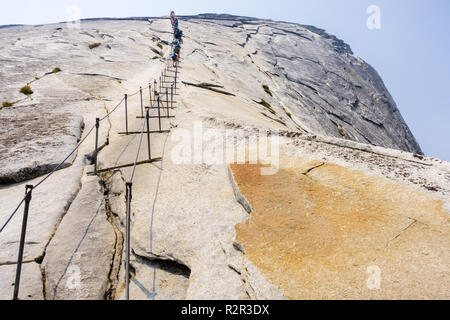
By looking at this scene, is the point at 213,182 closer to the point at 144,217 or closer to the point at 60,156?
the point at 144,217

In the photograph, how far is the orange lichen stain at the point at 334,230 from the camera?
3734mm

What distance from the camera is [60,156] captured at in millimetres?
8047

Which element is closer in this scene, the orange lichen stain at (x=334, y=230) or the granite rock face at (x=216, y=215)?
the orange lichen stain at (x=334, y=230)

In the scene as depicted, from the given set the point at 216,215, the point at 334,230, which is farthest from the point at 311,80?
the point at 334,230

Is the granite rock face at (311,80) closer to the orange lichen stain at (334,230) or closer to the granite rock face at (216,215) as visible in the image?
the granite rock face at (216,215)

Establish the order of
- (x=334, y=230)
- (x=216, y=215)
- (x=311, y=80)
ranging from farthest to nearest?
(x=311, y=80)
(x=216, y=215)
(x=334, y=230)

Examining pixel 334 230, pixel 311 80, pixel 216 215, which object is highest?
pixel 311 80

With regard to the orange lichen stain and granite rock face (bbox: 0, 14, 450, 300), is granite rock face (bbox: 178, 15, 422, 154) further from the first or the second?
the orange lichen stain

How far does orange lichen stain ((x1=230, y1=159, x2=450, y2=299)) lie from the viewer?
12.3 ft

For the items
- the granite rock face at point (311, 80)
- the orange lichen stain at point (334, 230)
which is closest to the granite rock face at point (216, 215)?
the orange lichen stain at point (334, 230)

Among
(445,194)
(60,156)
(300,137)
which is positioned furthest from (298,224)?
(60,156)

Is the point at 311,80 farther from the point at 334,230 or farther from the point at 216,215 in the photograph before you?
the point at 334,230

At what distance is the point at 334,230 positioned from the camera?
183 inches

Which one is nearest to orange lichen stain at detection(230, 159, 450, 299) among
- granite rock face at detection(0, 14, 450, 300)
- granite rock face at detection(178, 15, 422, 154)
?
granite rock face at detection(0, 14, 450, 300)
